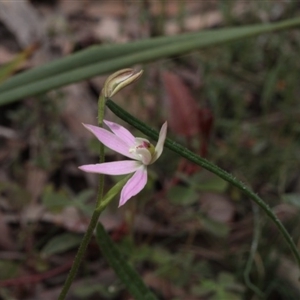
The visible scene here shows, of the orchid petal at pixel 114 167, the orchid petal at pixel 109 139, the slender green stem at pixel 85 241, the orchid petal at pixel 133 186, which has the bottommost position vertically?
the slender green stem at pixel 85 241

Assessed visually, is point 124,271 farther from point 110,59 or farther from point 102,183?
point 110,59

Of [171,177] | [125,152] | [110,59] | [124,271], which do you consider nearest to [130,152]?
[125,152]

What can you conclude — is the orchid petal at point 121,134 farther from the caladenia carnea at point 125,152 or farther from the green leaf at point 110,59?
the green leaf at point 110,59

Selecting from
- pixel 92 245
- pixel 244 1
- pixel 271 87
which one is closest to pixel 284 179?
pixel 271 87

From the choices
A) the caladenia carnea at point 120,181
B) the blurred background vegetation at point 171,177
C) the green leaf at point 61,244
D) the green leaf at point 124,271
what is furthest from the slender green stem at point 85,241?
the green leaf at point 61,244

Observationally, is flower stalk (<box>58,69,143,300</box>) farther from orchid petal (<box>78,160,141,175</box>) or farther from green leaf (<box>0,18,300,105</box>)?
green leaf (<box>0,18,300,105</box>)

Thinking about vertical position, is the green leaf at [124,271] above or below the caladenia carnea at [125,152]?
below

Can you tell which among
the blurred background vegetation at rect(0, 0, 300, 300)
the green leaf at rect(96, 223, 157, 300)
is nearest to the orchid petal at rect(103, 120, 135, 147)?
the green leaf at rect(96, 223, 157, 300)
